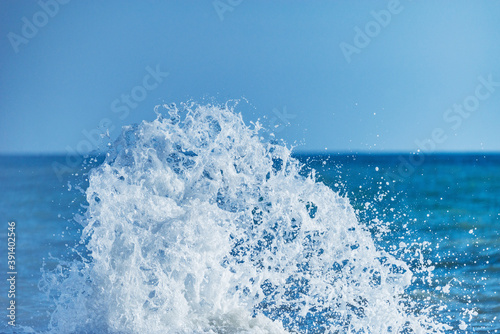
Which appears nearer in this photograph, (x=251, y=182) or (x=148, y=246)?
(x=148, y=246)

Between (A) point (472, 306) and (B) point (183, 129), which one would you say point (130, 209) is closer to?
(B) point (183, 129)

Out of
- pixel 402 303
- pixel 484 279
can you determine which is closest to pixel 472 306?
pixel 402 303

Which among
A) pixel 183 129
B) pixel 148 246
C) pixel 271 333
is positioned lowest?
pixel 271 333

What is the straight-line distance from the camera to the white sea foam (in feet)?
16.0

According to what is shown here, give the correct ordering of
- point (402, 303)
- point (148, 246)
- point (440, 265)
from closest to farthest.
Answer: point (148, 246), point (402, 303), point (440, 265)

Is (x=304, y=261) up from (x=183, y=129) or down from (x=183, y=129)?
down

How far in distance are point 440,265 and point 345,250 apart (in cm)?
304

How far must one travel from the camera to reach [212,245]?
5.00 m

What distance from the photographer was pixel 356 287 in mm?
5293

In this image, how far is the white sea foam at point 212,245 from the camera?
192 inches

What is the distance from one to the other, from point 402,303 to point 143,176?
242 centimetres

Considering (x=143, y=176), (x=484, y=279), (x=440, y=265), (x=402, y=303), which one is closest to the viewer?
(x=143, y=176)

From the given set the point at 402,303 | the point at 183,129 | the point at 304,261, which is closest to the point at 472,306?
the point at 402,303

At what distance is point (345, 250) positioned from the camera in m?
Answer: 5.34
